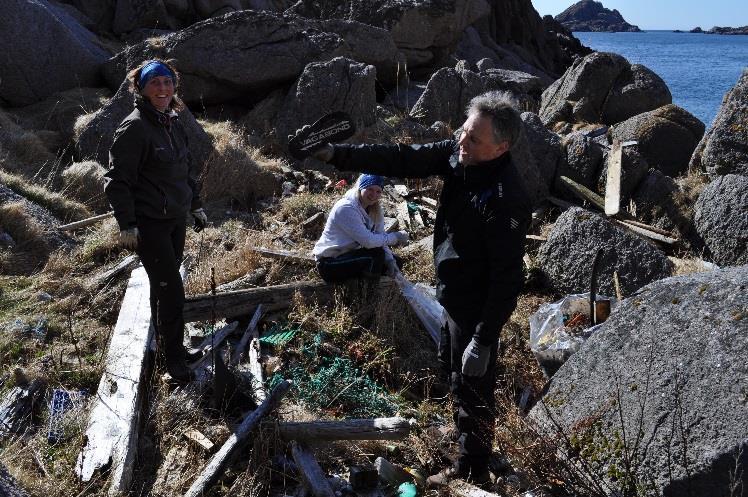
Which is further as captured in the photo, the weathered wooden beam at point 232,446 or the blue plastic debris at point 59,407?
the blue plastic debris at point 59,407

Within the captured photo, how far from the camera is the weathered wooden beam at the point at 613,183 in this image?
7.76 m

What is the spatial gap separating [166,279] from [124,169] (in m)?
0.73

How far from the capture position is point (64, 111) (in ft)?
34.8

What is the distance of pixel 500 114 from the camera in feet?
11.2

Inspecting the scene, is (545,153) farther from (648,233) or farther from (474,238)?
(474,238)

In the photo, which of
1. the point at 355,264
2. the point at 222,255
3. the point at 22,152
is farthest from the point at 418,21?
the point at 355,264

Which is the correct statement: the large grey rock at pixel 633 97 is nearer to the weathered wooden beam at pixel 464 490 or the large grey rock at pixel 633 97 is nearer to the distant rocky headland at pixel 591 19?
the weathered wooden beam at pixel 464 490

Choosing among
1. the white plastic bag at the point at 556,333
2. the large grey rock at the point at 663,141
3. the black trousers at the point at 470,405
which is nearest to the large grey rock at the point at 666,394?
the black trousers at the point at 470,405

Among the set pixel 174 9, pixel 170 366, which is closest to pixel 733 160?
pixel 170 366

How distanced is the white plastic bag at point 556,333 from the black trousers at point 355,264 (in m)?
1.32

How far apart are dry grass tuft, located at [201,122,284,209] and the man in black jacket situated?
17.7 feet

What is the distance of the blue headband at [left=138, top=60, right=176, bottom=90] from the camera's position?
4.23 meters

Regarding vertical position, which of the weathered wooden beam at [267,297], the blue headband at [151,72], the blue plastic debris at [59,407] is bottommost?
the blue plastic debris at [59,407]

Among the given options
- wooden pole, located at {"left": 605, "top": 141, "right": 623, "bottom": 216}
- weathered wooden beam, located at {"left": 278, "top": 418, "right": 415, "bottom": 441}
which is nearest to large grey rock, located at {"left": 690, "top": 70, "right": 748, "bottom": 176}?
wooden pole, located at {"left": 605, "top": 141, "right": 623, "bottom": 216}
